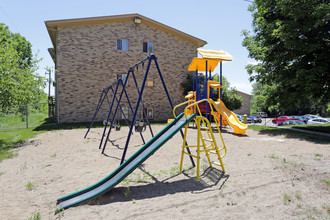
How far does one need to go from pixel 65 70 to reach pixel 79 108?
328cm

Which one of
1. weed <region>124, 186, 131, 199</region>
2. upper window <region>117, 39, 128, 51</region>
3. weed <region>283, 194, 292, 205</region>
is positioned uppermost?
upper window <region>117, 39, 128, 51</region>

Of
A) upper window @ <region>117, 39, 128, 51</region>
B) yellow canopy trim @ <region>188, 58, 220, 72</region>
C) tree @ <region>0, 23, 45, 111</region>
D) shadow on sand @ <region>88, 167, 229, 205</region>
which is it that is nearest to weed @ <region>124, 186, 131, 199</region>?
shadow on sand @ <region>88, 167, 229, 205</region>

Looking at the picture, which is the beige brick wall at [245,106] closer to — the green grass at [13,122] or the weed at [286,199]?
the green grass at [13,122]

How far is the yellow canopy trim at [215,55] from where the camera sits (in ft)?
39.7

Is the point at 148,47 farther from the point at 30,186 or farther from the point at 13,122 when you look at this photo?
the point at 30,186

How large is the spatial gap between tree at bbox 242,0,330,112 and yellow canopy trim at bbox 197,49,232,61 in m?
2.60

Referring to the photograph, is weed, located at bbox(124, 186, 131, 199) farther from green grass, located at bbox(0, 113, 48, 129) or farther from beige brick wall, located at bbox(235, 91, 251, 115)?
beige brick wall, located at bbox(235, 91, 251, 115)

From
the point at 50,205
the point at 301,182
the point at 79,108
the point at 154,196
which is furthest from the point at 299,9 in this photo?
the point at 79,108

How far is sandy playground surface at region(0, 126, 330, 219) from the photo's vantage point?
3205 mm

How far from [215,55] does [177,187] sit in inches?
382

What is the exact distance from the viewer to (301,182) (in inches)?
166

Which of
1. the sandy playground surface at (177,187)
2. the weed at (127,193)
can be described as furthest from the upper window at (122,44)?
the weed at (127,193)

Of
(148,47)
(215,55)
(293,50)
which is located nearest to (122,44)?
(148,47)

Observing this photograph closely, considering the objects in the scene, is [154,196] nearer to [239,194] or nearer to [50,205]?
[239,194]
